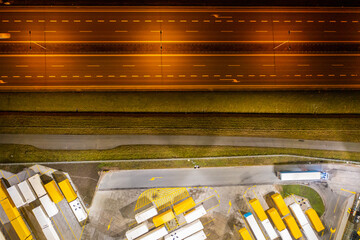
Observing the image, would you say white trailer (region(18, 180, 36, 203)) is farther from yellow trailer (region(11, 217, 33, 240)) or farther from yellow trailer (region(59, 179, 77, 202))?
yellow trailer (region(59, 179, 77, 202))

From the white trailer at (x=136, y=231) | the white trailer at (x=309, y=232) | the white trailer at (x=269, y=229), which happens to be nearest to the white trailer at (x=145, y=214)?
the white trailer at (x=136, y=231)

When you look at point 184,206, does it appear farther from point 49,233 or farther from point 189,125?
point 49,233

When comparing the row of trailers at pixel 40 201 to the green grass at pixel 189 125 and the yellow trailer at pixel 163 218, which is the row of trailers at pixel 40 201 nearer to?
the green grass at pixel 189 125

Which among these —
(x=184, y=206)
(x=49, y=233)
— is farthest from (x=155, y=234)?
(x=49, y=233)

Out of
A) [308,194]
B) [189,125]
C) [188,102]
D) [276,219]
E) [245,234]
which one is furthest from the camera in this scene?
[308,194]

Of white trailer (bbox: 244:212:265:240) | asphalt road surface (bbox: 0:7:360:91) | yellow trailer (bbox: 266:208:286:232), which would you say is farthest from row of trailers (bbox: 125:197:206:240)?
asphalt road surface (bbox: 0:7:360:91)
